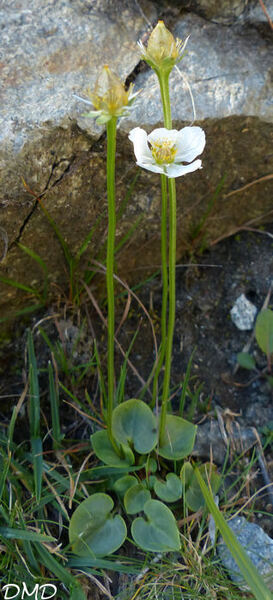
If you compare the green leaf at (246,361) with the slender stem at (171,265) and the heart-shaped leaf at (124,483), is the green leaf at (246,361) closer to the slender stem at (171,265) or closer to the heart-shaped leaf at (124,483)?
the slender stem at (171,265)

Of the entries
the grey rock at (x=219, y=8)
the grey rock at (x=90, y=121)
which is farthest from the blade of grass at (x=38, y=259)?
the grey rock at (x=219, y=8)

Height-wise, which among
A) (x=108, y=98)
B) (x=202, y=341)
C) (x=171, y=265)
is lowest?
(x=202, y=341)

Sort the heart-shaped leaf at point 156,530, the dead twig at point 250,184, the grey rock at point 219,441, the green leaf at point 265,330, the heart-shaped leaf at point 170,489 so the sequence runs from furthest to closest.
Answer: the dead twig at point 250,184 < the green leaf at point 265,330 < the grey rock at point 219,441 < the heart-shaped leaf at point 170,489 < the heart-shaped leaf at point 156,530

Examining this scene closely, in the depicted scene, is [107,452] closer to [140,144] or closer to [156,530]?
[156,530]

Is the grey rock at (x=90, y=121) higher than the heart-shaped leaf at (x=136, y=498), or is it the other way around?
the grey rock at (x=90, y=121)

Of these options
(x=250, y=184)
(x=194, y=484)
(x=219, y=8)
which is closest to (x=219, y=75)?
(x=219, y=8)

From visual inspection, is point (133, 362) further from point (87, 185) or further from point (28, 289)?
point (87, 185)
